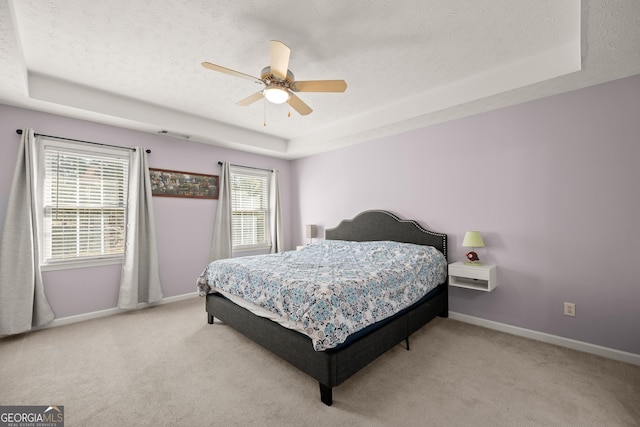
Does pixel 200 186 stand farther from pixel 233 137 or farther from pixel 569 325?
pixel 569 325

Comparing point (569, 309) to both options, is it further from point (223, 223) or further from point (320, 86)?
point (223, 223)

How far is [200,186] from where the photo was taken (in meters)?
4.51

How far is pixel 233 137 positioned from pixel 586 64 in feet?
14.0

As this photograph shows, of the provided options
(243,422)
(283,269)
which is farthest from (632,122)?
(243,422)

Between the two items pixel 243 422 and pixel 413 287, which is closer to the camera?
pixel 243 422

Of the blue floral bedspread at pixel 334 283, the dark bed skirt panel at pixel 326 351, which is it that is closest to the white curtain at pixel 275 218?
the blue floral bedspread at pixel 334 283

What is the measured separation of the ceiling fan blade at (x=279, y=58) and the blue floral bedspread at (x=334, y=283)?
5.56 ft

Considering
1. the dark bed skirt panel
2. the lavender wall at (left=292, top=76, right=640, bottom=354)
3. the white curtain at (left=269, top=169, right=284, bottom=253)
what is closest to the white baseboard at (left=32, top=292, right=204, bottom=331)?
the dark bed skirt panel

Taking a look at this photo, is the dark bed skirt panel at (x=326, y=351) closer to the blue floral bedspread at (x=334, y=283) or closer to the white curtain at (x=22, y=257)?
the blue floral bedspread at (x=334, y=283)

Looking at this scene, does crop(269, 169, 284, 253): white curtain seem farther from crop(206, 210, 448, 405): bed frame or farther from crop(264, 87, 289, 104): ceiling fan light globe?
crop(264, 87, 289, 104): ceiling fan light globe

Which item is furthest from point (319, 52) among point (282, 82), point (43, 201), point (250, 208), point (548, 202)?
point (43, 201)

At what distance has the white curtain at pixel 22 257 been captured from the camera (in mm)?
2898

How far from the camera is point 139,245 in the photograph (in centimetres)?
376

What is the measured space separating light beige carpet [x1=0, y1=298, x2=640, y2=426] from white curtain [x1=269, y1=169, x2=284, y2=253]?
8.58ft
